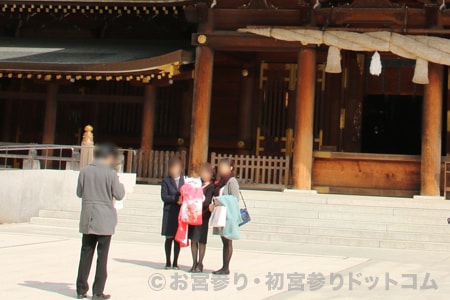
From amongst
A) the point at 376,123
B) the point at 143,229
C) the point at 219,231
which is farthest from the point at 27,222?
the point at 376,123

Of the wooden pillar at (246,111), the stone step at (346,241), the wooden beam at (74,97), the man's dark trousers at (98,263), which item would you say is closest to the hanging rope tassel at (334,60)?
the wooden pillar at (246,111)

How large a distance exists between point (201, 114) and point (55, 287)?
357 inches

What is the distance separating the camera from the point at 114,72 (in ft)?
52.2

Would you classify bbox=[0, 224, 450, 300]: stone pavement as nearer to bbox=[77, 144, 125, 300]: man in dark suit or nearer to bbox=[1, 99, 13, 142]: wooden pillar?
bbox=[77, 144, 125, 300]: man in dark suit

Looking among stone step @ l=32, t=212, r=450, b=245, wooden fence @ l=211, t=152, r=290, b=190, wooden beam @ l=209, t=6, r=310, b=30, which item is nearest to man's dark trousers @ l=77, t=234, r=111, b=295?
stone step @ l=32, t=212, r=450, b=245

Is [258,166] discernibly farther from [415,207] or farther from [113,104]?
[113,104]

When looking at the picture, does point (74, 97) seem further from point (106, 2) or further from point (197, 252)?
point (197, 252)

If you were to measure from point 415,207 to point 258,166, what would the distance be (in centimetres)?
397

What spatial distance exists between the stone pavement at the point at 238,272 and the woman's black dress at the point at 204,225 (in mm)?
435

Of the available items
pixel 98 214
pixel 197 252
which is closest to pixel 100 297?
pixel 98 214

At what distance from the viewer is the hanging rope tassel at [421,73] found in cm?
1442

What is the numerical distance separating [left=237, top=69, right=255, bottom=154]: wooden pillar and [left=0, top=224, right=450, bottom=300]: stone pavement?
673cm

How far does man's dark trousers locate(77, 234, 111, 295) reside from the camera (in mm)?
6426

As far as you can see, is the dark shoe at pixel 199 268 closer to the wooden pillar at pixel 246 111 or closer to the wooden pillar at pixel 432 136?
the wooden pillar at pixel 432 136
